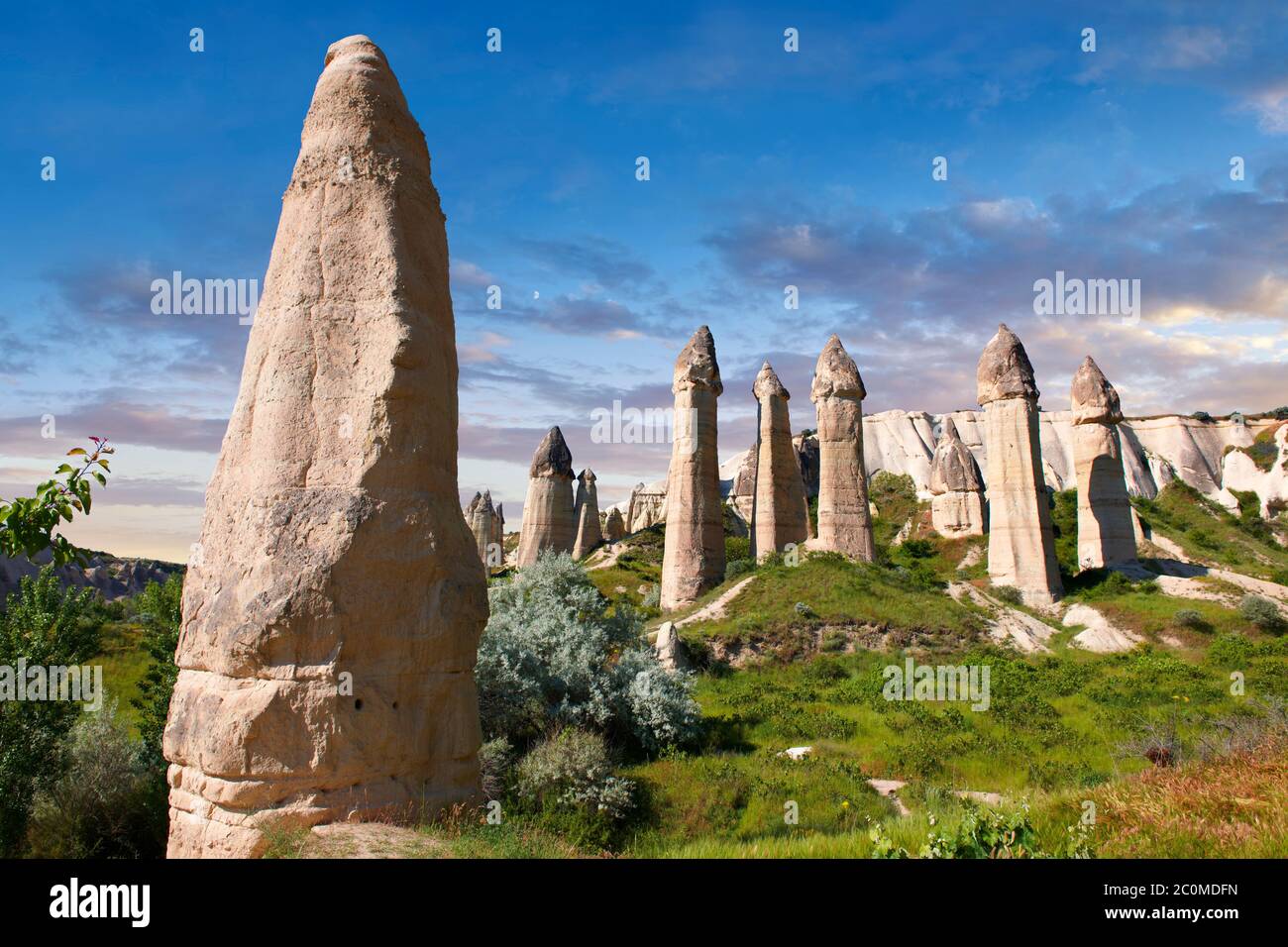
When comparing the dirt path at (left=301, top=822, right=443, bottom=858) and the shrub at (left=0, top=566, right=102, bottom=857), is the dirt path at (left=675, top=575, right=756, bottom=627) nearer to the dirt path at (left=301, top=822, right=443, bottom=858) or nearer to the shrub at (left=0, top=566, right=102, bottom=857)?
the shrub at (left=0, top=566, right=102, bottom=857)

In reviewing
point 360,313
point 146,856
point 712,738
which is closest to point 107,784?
point 146,856

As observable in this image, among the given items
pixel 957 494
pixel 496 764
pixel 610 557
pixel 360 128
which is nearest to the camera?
pixel 360 128

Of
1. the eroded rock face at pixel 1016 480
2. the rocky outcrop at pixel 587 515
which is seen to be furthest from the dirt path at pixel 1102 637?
the rocky outcrop at pixel 587 515

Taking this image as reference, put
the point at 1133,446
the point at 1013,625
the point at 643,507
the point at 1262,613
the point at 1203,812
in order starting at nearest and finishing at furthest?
the point at 1203,812, the point at 1262,613, the point at 1013,625, the point at 643,507, the point at 1133,446

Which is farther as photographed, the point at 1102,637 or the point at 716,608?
the point at 716,608

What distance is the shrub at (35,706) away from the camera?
24.0ft

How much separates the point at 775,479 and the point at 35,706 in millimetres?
21473

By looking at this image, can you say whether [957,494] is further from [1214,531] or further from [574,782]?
[574,782]

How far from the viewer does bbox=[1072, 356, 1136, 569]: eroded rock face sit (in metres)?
26.8

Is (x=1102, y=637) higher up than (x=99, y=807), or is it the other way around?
(x=99, y=807)

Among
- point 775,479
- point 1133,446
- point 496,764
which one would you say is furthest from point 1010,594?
→ point 1133,446

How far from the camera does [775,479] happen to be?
26.7m

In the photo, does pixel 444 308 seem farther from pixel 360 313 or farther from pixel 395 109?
pixel 395 109

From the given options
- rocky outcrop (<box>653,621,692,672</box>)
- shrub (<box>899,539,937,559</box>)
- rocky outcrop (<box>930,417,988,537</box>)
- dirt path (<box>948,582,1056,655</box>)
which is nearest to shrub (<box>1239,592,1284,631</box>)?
dirt path (<box>948,582,1056,655</box>)
